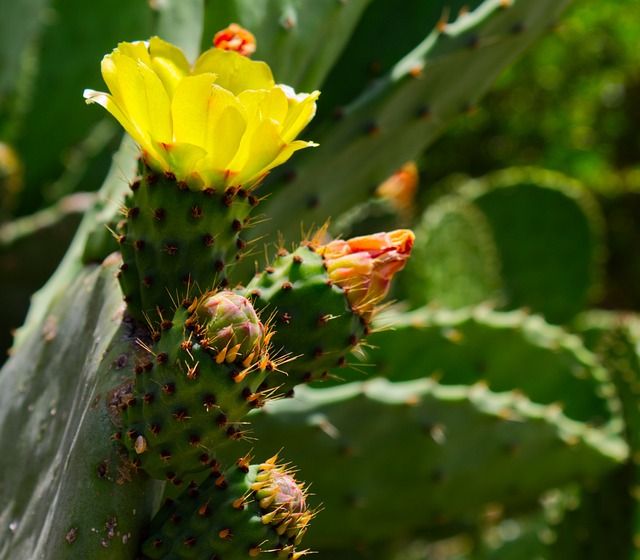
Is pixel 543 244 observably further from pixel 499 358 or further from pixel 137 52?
pixel 137 52

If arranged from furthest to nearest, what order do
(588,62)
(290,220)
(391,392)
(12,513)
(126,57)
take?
(588,62), (391,392), (290,220), (12,513), (126,57)

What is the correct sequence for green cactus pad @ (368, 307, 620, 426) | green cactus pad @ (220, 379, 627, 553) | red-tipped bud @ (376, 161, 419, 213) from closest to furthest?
1. green cactus pad @ (220, 379, 627, 553)
2. green cactus pad @ (368, 307, 620, 426)
3. red-tipped bud @ (376, 161, 419, 213)

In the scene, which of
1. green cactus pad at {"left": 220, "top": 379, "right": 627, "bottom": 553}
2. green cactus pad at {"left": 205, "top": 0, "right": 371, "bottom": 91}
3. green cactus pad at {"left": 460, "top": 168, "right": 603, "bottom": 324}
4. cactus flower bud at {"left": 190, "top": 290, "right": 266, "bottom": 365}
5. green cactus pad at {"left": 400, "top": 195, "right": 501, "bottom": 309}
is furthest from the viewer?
green cactus pad at {"left": 460, "top": 168, "right": 603, "bottom": 324}

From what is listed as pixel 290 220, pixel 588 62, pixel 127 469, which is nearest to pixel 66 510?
pixel 127 469

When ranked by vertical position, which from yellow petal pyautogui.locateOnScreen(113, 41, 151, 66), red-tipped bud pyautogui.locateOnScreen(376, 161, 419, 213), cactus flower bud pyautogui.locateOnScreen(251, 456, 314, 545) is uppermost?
yellow petal pyautogui.locateOnScreen(113, 41, 151, 66)

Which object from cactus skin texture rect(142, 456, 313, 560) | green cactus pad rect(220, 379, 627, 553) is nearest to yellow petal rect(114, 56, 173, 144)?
cactus skin texture rect(142, 456, 313, 560)

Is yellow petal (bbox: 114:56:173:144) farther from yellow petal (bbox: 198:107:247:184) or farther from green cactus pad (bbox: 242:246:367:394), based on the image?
green cactus pad (bbox: 242:246:367:394)

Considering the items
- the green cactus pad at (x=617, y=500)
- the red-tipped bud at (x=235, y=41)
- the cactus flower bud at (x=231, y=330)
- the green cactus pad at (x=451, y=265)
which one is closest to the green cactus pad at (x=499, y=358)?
the green cactus pad at (x=617, y=500)

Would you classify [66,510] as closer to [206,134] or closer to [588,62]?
[206,134]
